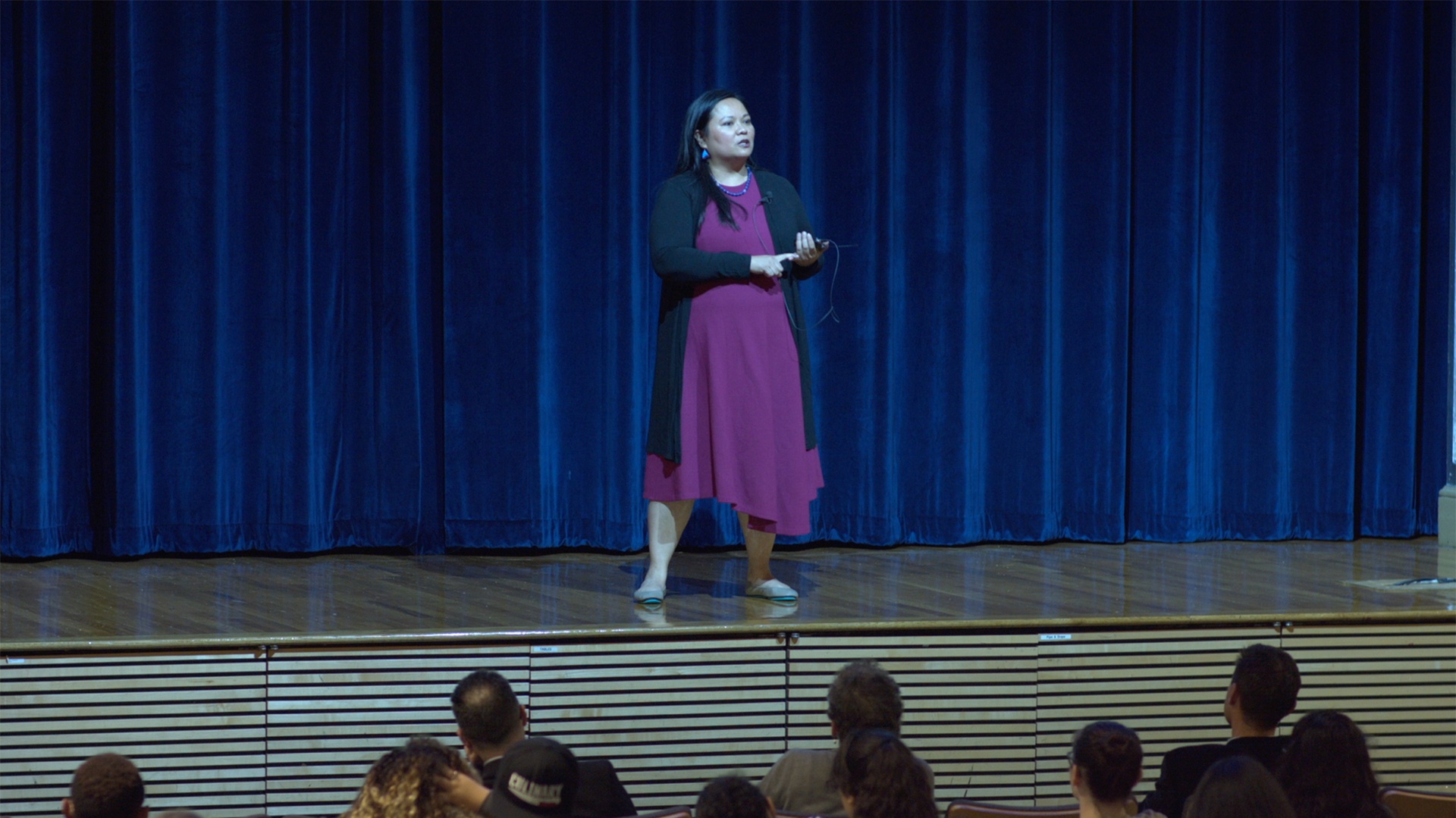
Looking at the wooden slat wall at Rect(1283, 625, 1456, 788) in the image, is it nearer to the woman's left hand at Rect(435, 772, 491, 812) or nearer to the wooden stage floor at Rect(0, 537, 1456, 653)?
the wooden stage floor at Rect(0, 537, 1456, 653)

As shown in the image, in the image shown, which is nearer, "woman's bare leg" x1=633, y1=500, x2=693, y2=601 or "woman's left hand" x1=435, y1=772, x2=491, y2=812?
"woman's left hand" x1=435, y1=772, x2=491, y2=812

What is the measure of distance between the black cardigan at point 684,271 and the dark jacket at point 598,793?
1.41m

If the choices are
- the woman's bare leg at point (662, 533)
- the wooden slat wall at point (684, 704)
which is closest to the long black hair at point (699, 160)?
the woman's bare leg at point (662, 533)

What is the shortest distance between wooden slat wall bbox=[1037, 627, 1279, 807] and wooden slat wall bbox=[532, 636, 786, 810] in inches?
25.2

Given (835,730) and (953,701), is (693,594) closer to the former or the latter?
(953,701)

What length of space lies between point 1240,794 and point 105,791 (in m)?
1.48

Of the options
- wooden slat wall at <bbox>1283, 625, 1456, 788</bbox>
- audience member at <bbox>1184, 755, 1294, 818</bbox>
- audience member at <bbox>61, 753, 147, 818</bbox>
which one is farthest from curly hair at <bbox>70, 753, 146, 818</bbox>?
wooden slat wall at <bbox>1283, 625, 1456, 788</bbox>

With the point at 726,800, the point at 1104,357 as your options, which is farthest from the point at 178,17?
the point at 726,800

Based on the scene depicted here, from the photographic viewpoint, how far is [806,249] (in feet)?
12.1

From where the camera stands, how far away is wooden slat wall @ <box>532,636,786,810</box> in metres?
3.54

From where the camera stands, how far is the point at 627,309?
525 centimetres

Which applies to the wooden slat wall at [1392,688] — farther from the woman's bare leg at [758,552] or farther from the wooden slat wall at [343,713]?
the wooden slat wall at [343,713]

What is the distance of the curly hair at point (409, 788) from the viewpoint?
2.08 meters

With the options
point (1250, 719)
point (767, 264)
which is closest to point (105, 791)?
point (1250, 719)
